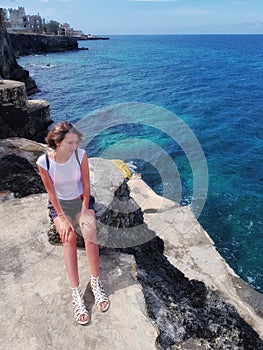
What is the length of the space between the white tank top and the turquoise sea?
211 inches

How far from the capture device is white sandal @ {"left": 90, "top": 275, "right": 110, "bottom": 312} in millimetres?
4129

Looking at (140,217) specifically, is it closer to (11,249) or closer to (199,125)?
(11,249)

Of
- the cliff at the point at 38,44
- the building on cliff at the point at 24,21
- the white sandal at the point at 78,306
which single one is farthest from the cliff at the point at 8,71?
the building on cliff at the point at 24,21

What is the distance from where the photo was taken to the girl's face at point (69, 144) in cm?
427

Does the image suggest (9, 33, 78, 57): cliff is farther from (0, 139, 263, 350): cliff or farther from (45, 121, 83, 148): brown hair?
(45, 121, 83, 148): brown hair

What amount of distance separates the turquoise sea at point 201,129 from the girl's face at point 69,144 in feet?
17.7

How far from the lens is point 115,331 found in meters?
3.84

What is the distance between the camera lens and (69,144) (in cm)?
430

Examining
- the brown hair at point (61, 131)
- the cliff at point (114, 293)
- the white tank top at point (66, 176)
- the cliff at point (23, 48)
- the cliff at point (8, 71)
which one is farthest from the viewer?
the cliff at point (23, 48)

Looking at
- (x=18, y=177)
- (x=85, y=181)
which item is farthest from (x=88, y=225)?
(x=18, y=177)

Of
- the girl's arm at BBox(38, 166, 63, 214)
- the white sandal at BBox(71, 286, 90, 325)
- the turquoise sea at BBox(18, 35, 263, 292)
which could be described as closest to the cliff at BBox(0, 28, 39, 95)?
the turquoise sea at BBox(18, 35, 263, 292)

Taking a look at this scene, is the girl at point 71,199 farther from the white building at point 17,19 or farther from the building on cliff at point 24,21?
the white building at point 17,19

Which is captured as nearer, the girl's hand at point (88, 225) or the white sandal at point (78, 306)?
the white sandal at point (78, 306)

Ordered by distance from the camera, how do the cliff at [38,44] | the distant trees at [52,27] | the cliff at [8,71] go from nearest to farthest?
the cliff at [8,71] < the cliff at [38,44] < the distant trees at [52,27]
